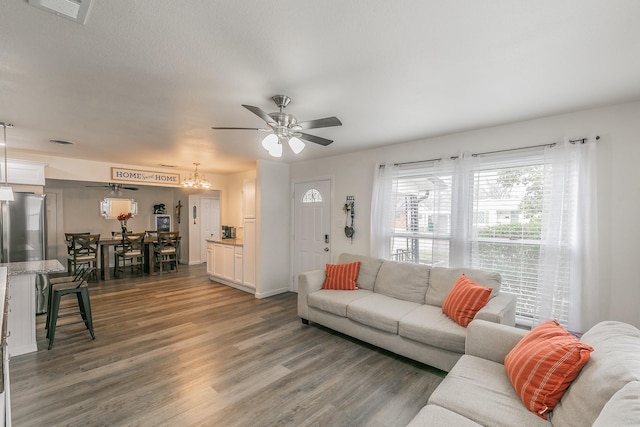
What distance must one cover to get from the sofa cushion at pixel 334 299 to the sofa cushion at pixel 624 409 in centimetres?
242

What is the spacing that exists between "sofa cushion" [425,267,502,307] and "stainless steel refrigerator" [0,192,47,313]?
18.5ft

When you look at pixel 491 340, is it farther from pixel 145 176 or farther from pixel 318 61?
pixel 145 176

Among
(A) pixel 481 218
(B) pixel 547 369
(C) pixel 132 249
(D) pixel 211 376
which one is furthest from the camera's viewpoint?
(C) pixel 132 249

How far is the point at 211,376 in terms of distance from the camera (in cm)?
262

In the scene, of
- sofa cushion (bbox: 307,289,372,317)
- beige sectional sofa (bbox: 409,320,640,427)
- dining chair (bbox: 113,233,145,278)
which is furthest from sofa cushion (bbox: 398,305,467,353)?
dining chair (bbox: 113,233,145,278)

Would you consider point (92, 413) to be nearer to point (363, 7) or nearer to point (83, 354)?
point (83, 354)

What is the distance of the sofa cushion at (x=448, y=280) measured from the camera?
2990 millimetres

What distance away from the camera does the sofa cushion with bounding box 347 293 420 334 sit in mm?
2920

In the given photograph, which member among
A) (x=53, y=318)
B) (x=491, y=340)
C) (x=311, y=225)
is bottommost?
(x=53, y=318)

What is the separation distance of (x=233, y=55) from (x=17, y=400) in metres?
3.06

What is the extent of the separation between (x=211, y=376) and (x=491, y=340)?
7.72 feet

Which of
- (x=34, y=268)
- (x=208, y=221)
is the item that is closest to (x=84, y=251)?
(x=208, y=221)

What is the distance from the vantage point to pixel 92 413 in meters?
2.11

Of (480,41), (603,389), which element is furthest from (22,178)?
(603,389)
